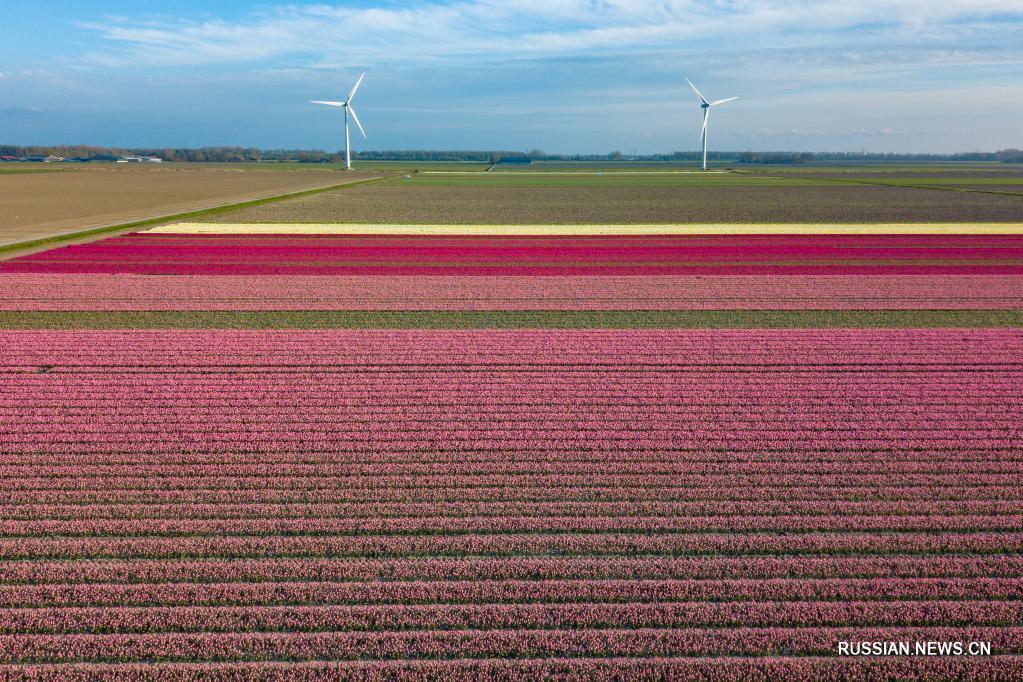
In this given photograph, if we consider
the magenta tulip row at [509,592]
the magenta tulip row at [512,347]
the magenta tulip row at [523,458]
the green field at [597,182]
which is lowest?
the magenta tulip row at [509,592]

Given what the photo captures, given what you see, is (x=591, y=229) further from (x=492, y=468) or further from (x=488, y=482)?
(x=488, y=482)

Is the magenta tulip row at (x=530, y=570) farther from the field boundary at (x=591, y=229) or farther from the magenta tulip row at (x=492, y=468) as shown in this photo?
the field boundary at (x=591, y=229)

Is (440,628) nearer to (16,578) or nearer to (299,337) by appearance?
(16,578)

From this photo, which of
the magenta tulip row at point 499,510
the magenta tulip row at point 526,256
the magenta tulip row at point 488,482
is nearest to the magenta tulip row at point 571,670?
the magenta tulip row at point 499,510

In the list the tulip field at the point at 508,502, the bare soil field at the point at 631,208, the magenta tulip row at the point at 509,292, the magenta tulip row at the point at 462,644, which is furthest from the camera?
the bare soil field at the point at 631,208

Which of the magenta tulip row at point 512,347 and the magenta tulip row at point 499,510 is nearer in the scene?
the magenta tulip row at point 499,510

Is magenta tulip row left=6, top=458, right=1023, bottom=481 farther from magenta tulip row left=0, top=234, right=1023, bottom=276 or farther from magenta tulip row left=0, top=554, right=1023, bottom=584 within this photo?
A: magenta tulip row left=0, top=234, right=1023, bottom=276

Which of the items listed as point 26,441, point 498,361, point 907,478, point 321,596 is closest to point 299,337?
point 498,361

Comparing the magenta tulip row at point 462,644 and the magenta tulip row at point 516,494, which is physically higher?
the magenta tulip row at point 516,494
